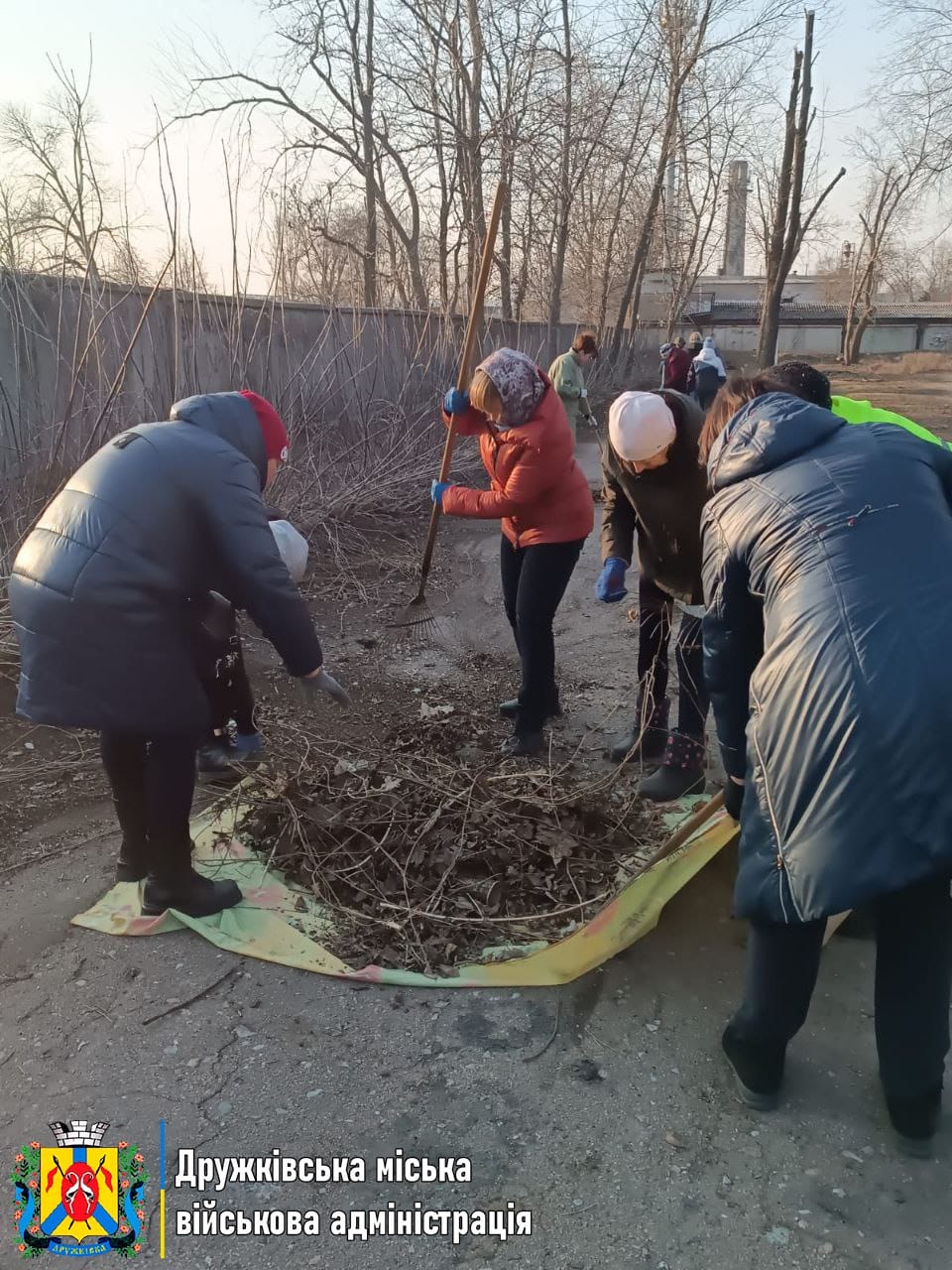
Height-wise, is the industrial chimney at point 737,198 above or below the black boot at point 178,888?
above

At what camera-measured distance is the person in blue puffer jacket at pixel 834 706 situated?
153cm

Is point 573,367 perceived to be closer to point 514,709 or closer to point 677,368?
point 677,368

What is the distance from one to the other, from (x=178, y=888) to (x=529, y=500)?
1.84 metres

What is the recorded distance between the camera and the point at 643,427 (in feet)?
9.25

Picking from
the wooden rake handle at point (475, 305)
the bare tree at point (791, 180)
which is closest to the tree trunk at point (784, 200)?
the bare tree at point (791, 180)

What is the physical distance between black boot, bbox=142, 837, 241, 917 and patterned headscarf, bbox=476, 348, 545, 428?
6.22 ft

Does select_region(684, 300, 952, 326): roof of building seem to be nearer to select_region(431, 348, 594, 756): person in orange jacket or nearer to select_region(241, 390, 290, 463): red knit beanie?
select_region(431, 348, 594, 756): person in orange jacket

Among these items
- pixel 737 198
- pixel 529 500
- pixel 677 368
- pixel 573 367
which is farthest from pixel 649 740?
pixel 737 198

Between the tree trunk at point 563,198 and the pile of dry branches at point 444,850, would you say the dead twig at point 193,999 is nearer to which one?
the pile of dry branches at point 444,850

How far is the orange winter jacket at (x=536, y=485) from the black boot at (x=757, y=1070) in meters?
2.02

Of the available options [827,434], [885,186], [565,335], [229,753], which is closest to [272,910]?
[229,753]

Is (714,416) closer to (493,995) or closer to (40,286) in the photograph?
(493,995)

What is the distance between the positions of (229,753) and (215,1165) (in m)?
1.75

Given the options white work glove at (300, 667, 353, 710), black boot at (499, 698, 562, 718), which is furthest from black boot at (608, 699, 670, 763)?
white work glove at (300, 667, 353, 710)
